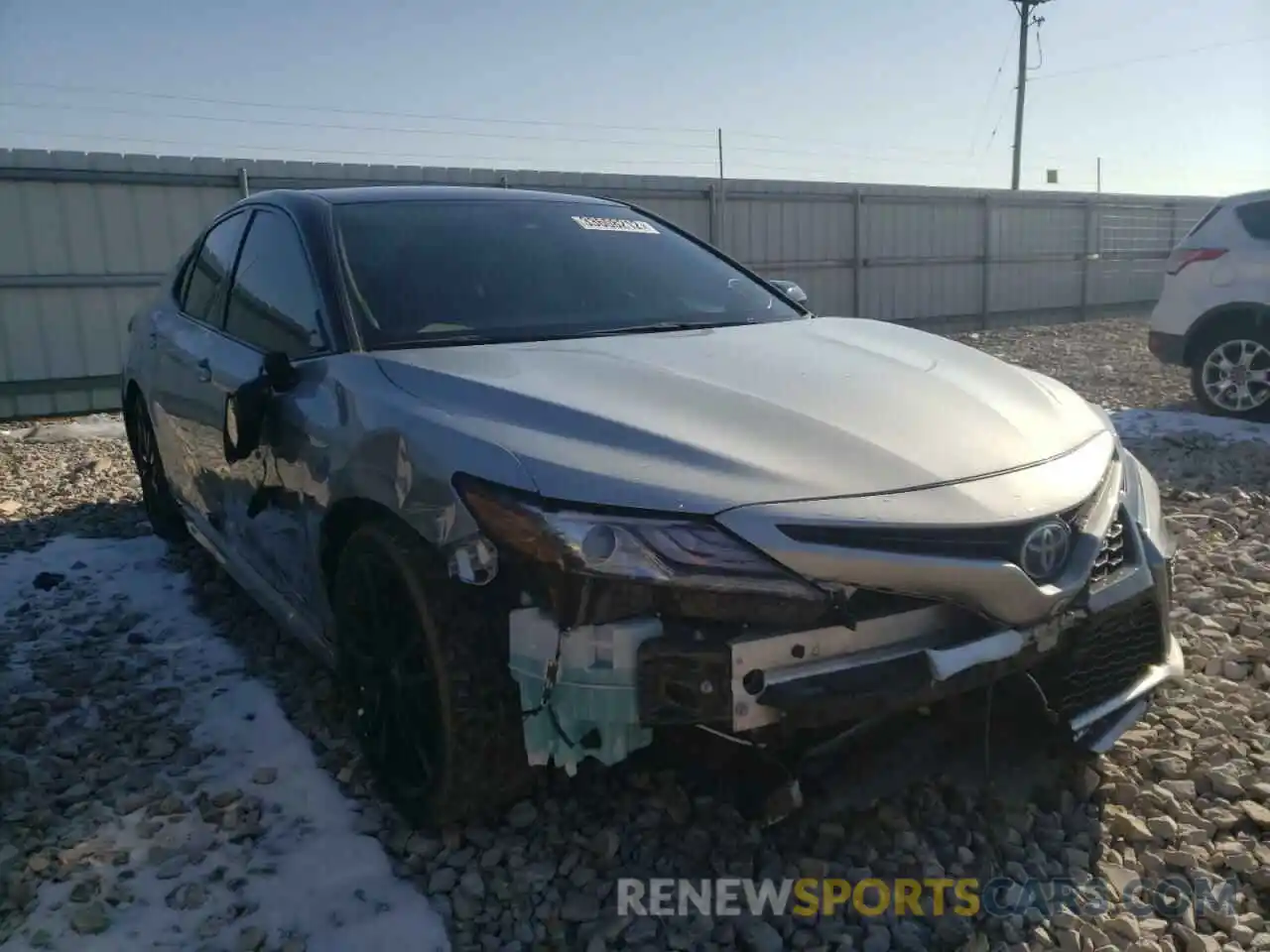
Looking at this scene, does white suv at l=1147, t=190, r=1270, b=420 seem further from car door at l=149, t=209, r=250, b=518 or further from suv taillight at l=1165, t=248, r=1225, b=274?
car door at l=149, t=209, r=250, b=518

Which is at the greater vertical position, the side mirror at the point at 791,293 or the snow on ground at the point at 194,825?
the side mirror at the point at 791,293

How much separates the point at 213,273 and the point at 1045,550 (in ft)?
10.4

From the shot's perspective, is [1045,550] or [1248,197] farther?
[1248,197]

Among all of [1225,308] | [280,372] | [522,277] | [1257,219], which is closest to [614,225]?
[522,277]

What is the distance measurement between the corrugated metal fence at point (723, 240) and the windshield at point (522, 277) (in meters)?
7.69

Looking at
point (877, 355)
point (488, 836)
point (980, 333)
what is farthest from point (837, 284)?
point (488, 836)

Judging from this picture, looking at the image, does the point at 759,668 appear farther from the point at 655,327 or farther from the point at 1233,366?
the point at 1233,366

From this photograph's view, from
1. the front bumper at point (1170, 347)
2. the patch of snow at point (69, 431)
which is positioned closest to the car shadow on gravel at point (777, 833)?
the front bumper at point (1170, 347)

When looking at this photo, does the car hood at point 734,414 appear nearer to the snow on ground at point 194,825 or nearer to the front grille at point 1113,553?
the front grille at point 1113,553

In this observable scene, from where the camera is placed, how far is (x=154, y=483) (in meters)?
4.61

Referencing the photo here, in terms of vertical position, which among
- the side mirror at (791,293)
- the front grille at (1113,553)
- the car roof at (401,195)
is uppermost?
the car roof at (401,195)

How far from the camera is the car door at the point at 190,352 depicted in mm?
3598

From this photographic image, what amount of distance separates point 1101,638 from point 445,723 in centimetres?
139

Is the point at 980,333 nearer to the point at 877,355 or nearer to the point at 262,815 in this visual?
the point at 877,355
